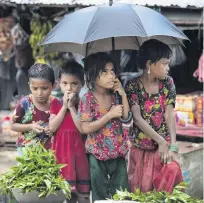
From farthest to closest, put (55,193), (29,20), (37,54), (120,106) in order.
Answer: (29,20)
(37,54)
(120,106)
(55,193)

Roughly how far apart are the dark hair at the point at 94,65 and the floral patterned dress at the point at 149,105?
0.23 m

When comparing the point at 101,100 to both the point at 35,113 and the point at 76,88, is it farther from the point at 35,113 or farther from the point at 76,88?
the point at 35,113

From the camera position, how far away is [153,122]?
14.4ft

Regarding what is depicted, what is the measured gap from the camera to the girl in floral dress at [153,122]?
4328 mm

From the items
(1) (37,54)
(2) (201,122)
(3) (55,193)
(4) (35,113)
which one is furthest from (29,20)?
(3) (55,193)

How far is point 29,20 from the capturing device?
974cm

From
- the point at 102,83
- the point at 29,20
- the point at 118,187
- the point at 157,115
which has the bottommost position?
the point at 118,187

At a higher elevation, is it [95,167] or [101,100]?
[101,100]

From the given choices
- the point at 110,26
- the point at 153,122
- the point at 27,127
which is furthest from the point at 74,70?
the point at 153,122

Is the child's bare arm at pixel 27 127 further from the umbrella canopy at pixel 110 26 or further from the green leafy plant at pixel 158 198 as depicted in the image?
the green leafy plant at pixel 158 198

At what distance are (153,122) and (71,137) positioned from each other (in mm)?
688

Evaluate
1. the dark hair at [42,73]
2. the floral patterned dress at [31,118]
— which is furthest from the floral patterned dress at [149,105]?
the floral patterned dress at [31,118]

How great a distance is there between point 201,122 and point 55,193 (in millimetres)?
4414

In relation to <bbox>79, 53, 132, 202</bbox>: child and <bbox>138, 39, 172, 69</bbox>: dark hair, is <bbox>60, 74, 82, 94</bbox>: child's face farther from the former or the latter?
<bbox>138, 39, 172, 69</bbox>: dark hair
